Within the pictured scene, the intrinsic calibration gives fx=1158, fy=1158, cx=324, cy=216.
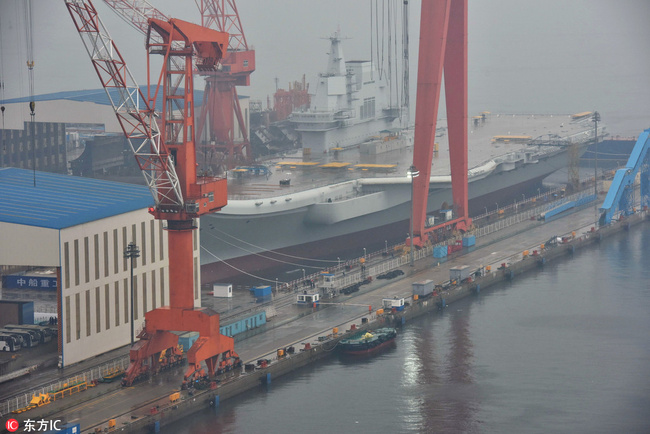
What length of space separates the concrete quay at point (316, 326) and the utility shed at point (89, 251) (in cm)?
266

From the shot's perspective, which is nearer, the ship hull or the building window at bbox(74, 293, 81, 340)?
the building window at bbox(74, 293, 81, 340)

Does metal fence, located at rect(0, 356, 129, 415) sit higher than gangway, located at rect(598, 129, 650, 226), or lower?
lower

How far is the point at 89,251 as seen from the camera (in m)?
33.5

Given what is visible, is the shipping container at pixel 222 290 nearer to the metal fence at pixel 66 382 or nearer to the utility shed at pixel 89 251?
the utility shed at pixel 89 251

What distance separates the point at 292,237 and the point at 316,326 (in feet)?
37.0

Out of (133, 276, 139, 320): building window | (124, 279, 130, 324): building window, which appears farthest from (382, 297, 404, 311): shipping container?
(124, 279, 130, 324): building window

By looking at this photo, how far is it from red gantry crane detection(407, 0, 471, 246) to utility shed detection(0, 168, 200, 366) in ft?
47.7

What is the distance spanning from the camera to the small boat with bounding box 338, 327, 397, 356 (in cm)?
3578

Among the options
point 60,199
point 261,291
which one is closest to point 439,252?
point 261,291

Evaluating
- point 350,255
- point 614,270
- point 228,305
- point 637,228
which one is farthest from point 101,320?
point 637,228

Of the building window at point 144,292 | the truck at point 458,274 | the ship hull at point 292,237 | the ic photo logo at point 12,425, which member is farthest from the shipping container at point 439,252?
the ic photo logo at point 12,425

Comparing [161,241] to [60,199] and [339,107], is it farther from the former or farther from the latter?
[339,107]

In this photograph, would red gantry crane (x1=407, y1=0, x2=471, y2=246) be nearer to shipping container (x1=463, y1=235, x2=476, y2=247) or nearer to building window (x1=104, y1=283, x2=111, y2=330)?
shipping container (x1=463, y1=235, x2=476, y2=247)

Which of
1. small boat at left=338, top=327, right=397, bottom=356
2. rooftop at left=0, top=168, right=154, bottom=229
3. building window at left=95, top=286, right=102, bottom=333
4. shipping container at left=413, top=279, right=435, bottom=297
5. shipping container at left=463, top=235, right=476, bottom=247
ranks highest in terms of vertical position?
rooftop at left=0, top=168, right=154, bottom=229
